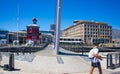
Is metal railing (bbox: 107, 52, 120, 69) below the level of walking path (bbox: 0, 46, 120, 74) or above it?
above

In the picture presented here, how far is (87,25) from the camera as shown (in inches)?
6649

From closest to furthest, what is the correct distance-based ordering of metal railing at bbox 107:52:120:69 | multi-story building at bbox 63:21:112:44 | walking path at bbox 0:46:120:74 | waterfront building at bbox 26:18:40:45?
walking path at bbox 0:46:120:74 < metal railing at bbox 107:52:120:69 < waterfront building at bbox 26:18:40:45 < multi-story building at bbox 63:21:112:44

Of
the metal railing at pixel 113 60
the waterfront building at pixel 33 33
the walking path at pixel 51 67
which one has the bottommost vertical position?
the walking path at pixel 51 67

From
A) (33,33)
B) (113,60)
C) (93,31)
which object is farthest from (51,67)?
(93,31)

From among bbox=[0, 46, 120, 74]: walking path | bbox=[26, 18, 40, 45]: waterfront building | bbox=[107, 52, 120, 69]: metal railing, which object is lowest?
bbox=[0, 46, 120, 74]: walking path

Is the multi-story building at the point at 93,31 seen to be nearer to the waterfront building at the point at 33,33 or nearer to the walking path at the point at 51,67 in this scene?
the waterfront building at the point at 33,33

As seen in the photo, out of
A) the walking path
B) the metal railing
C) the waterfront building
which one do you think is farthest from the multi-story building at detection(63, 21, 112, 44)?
the metal railing

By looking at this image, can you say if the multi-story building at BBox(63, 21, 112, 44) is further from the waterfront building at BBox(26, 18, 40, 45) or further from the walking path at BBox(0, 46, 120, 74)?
the walking path at BBox(0, 46, 120, 74)

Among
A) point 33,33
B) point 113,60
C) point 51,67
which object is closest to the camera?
point 51,67

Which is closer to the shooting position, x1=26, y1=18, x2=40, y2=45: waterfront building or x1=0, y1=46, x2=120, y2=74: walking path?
x1=0, y1=46, x2=120, y2=74: walking path

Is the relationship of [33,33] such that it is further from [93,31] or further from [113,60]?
[113,60]

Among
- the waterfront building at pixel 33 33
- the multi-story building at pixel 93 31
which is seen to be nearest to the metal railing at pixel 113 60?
the waterfront building at pixel 33 33

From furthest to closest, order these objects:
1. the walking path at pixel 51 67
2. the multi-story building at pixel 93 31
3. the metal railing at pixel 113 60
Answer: the multi-story building at pixel 93 31
the metal railing at pixel 113 60
the walking path at pixel 51 67

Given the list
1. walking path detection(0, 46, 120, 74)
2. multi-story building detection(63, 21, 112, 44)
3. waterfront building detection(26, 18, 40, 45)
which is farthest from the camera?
multi-story building detection(63, 21, 112, 44)
